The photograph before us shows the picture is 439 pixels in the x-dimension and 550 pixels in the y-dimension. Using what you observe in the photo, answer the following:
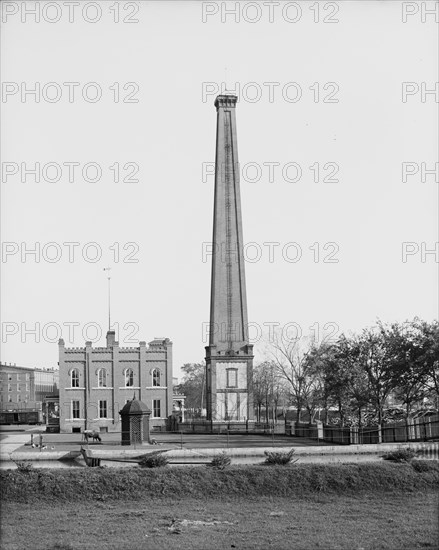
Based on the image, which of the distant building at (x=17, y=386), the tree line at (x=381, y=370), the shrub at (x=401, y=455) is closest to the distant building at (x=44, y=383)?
the distant building at (x=17, y=386)

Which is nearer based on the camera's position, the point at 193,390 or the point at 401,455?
the point at 401,455

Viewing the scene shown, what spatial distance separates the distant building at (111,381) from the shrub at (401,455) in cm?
4265

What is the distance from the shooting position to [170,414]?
226ft

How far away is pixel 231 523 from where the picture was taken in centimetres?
1859

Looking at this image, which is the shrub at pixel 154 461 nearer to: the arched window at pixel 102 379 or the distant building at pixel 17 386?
the arched window at pixel 102 379

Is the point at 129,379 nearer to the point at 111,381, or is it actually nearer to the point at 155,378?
the point at 111,381

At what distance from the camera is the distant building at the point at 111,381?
67.4 meters

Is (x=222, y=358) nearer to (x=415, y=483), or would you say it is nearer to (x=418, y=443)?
(x=418, y=443)

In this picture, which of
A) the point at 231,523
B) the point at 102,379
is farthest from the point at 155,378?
the point at 231,523

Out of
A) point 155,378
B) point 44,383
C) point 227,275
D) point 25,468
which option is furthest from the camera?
point 44,383

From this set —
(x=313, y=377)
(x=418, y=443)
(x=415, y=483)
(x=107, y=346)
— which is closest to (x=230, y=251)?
(x=107, y=346)

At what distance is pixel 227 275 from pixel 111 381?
1337 cm

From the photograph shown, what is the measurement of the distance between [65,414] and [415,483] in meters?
47.7

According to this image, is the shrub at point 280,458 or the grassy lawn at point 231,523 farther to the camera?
the shrub at point 280,458
